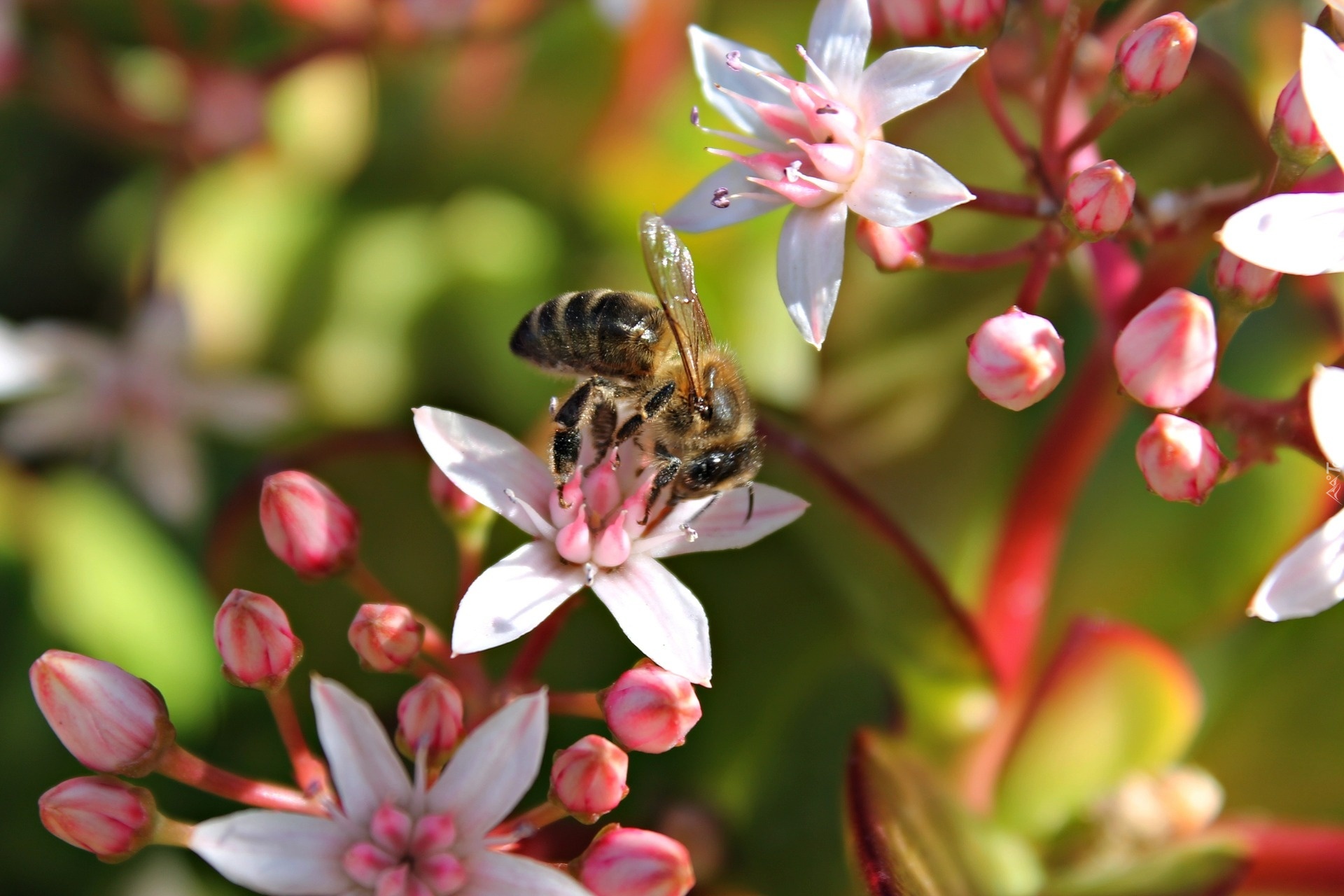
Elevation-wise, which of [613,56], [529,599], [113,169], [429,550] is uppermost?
[613,56]

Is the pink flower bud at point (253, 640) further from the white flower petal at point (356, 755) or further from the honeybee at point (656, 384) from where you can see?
the honeybee at point (656, 384)

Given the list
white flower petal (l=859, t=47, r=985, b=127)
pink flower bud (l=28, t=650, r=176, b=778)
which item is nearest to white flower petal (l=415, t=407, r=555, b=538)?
pink flower bud (l=28, t=650, r=176, b=778)

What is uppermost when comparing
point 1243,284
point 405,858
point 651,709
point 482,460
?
point 1243,284

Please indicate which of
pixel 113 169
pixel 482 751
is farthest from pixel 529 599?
pixel 113 169

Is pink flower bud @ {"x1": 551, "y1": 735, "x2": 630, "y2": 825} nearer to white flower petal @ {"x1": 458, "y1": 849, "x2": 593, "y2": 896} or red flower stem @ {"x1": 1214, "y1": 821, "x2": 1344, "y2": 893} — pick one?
white flower petal @ {"x1": 458, "y1": 849, "x2": 593, "y2": 896}

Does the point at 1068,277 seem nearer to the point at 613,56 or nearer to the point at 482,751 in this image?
the point at 613,56

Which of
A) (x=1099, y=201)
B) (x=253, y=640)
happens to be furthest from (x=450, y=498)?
(x=1099, y=201)

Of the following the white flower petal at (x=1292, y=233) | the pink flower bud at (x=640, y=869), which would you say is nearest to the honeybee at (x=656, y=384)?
the pink flower bud at (x=640, y=869)

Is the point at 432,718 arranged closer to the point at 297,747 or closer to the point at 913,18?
the point at 297,747
